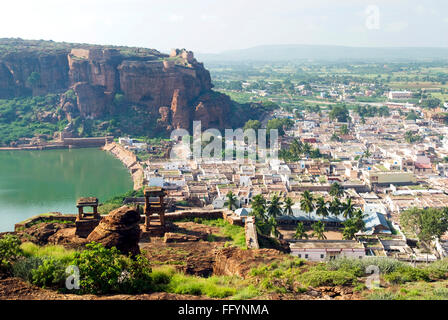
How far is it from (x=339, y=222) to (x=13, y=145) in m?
31.7

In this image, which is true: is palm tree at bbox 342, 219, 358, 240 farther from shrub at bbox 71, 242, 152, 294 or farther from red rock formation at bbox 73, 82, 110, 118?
red rock formation at bbox 73, 82, 110, 118

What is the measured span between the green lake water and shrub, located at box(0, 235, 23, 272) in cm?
1687

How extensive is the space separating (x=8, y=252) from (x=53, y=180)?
2748cm

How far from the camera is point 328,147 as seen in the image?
40344 mm

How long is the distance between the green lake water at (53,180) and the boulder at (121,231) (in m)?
16.2

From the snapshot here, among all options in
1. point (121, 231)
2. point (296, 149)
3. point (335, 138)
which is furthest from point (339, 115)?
point (121, 231)

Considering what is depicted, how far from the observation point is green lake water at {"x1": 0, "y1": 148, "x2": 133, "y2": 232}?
26.0 meters

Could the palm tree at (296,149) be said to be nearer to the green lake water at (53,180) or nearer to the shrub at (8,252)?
the green lake water at (53,180)

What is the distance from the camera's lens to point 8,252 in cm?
636

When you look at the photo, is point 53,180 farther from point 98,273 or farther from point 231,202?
point 98,273

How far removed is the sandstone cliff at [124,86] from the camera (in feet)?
152

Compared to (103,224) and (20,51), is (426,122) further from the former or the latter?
(103,224)

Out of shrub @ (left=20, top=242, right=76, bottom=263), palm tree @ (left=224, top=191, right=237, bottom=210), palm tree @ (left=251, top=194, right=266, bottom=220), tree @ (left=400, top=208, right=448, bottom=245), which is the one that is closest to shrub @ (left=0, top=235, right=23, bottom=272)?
shrub @ (left=20, top=242, right=76, bottom=263)

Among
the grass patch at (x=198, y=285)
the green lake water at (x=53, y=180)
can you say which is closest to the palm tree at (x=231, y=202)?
the green lake water at (x=53, y=180)
